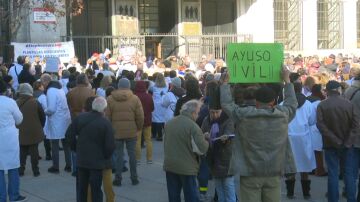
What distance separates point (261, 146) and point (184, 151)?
5.42 feet

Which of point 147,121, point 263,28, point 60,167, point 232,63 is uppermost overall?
point 263,28

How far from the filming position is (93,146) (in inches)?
298

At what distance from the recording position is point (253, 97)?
605 cm

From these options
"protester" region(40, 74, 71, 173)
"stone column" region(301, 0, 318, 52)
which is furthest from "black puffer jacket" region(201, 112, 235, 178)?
"stone column" region(301, 0, 318, 52)

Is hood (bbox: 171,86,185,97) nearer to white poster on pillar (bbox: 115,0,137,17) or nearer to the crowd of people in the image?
the crowd of people

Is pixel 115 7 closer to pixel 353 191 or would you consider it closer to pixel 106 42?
pixel 106 42

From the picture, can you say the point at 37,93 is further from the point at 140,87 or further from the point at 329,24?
the point at 329,24

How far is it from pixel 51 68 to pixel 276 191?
11.3 m

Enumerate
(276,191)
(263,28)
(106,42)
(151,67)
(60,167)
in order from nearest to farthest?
(276,191) < (60,167) < (151,67) < (106,42) < (263,28)

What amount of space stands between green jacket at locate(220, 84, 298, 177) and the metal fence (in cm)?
2013

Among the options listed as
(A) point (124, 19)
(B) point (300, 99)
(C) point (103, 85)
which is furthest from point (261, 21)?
(B) point (300, 99)

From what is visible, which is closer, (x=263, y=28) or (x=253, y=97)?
(x=253, y=97)

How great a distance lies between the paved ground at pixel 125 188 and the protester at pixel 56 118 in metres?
0.32

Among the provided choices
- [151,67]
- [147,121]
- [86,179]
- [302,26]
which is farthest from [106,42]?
[86,179]
